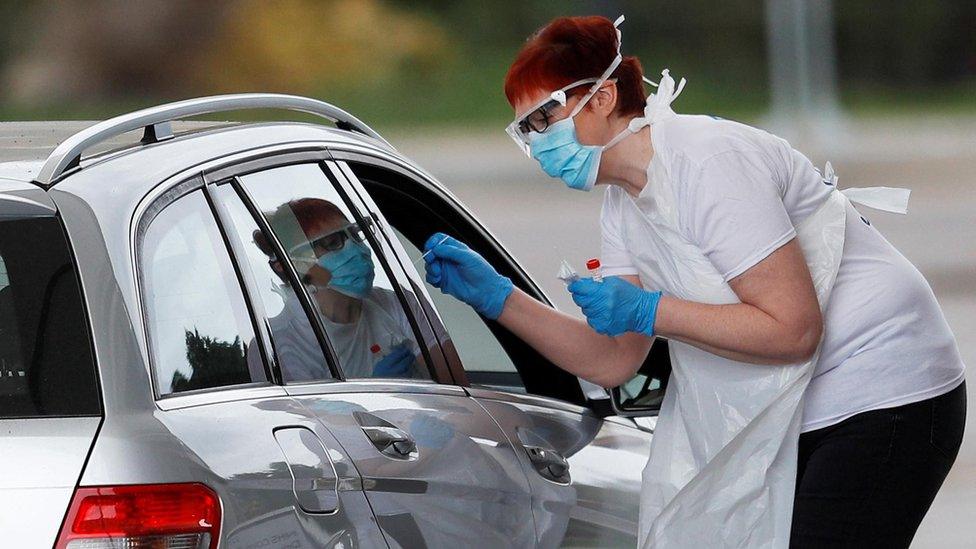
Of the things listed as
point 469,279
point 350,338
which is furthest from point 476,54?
point 350,338

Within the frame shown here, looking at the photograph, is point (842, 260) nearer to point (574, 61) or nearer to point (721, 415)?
point (721, 415)

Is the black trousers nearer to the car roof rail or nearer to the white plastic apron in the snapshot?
the white plastic apron

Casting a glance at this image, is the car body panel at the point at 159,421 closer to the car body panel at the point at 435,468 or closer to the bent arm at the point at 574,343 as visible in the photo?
the car body panel at the point at 435,468

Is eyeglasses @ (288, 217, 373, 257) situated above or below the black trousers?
above

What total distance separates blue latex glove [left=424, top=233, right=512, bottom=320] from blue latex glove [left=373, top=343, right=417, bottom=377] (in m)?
0.28

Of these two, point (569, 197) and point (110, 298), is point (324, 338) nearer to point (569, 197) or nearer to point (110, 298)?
point (110, 298)

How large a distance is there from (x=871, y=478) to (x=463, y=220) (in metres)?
1.16

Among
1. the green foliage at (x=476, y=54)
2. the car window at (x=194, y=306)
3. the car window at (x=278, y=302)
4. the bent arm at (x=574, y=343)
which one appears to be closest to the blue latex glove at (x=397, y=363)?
the car window at (x=278, y=302)

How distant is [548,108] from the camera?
3.04 meters

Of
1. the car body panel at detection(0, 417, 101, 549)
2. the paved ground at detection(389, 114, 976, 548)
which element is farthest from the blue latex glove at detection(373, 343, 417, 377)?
the paved ground at detection(389, 114, 976, 548)

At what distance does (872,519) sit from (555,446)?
28.5 inches

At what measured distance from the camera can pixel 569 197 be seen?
20438mm

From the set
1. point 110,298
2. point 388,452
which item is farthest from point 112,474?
point 388,452

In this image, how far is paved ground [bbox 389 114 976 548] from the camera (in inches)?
283
